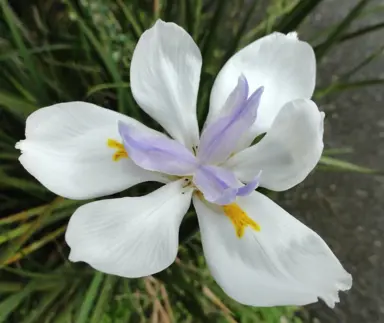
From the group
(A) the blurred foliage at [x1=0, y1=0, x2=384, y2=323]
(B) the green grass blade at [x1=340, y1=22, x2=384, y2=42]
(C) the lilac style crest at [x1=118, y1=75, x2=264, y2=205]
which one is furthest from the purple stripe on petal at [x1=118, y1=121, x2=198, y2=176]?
(B) the green grass blade at [x1=340, y1=22, x2=384, y2=42]

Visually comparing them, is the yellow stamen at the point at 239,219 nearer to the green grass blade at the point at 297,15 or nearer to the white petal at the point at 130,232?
the white petal at the point at 130,232

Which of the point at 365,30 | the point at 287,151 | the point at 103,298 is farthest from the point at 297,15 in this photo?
the point at 103,298

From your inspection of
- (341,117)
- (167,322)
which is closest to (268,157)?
(167,322)

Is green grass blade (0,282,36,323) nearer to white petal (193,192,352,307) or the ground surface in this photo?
white petal (193,192,352,307)

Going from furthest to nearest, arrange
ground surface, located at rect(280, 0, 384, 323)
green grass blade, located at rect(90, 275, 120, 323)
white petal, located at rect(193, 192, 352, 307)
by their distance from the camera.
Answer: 1. ground surface, located at rect(280, 0, 384, 323)
2. green grass blade, located at rect(90, 275, 120, 323)
3. white petal, located at rect(193, 192, 352, 307)

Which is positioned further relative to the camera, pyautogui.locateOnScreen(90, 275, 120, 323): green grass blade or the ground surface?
the ground surface

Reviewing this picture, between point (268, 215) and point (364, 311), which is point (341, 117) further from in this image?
point (268, 215)
